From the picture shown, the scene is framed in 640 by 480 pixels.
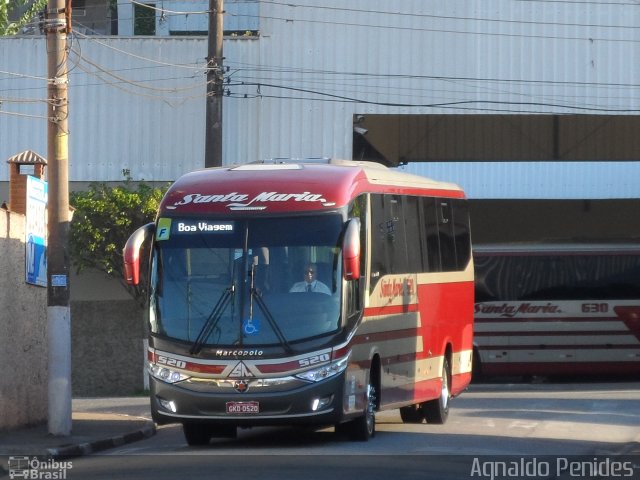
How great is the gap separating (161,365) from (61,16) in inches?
200

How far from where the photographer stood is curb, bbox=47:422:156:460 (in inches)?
546

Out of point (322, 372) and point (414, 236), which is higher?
point (414, 236)

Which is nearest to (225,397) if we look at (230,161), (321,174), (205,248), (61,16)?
(205,248)

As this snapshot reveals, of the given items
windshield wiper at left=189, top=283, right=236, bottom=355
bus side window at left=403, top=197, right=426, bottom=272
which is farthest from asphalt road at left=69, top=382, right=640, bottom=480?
bus side window at left=403, top=197, right=426, bottom=272

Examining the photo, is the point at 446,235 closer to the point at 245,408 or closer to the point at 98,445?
the point at 245,408

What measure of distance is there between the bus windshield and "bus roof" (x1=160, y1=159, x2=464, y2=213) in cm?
17

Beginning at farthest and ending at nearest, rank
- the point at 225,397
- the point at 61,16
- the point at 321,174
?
the point at 61,16 → the point at 321,174 → the point at 225,397

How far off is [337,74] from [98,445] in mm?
15372

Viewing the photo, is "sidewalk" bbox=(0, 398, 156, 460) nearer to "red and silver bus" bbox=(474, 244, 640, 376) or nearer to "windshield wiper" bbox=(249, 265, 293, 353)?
"windshield wiper" bbox=(249, 265, 293, 353)

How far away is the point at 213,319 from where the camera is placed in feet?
44.0

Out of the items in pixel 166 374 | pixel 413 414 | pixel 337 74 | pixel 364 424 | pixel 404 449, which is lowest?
pixel 413 414

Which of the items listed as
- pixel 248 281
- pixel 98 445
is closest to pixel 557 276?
pixel 98 445

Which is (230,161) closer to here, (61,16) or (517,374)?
(517,374)

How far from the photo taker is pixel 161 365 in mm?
13562
